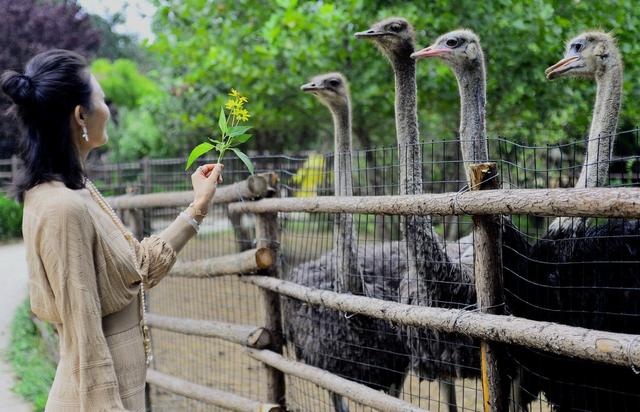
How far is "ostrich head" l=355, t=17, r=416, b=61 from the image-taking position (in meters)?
3.85

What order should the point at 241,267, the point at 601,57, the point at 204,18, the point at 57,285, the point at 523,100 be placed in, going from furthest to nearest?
A: the point at 204,18
the point at 523,100
the point at 241,267
the point at 601,57
the point at 57,285

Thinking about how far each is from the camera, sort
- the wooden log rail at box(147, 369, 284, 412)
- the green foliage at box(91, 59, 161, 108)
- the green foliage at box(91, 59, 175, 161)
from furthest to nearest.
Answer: the green foliage at box(91, 59, 161, 108) < the green foliage at box(91, 59, 175, 161) < the wooden log rail at box(147, 369, 284, 412)

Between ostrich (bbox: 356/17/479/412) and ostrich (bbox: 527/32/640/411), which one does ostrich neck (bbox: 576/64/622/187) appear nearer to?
ostrich (bbox: 527/32/640/411)

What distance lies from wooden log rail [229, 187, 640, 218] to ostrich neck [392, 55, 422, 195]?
33cm

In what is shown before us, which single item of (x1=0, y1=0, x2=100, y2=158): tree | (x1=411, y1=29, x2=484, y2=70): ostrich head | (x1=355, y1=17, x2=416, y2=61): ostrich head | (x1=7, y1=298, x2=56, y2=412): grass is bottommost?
(x1=7, y1=298, x2=56, y2=412): grass

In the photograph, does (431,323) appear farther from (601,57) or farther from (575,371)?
(601,57)

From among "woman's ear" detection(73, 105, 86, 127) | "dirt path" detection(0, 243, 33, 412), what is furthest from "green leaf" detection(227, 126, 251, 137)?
"dirt path" detection(0, 243, 33, 412)

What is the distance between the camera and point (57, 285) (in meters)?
2.10

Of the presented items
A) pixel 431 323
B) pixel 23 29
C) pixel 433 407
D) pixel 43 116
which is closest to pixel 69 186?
pixel 43 116

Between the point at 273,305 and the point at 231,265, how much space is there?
14.3 inches

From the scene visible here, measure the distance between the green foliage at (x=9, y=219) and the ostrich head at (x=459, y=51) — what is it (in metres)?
10.5

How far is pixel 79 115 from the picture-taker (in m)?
2.24

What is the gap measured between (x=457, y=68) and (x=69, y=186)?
2.13 m

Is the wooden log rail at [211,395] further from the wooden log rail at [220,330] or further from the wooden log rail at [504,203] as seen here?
the wooden log rail at [504,203]
